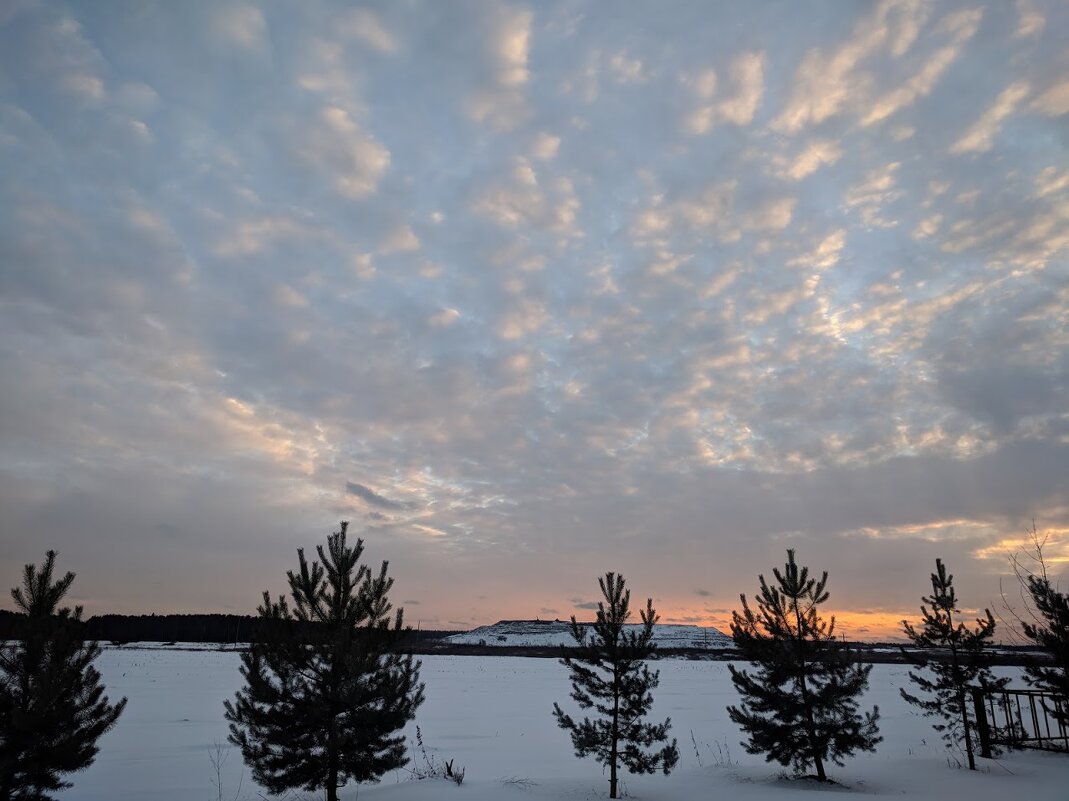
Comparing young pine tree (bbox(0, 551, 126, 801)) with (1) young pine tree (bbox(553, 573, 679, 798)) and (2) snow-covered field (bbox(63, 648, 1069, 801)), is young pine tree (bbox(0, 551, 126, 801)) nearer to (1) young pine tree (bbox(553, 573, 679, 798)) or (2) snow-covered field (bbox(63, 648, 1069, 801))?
(2) snow-covered field (bbox(63, 648, 1069, 801))

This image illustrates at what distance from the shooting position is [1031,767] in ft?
49.5

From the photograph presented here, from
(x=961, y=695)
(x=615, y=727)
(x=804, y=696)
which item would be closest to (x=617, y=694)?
(x=615, y=727)

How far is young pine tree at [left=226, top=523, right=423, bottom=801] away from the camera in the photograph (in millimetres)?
10703

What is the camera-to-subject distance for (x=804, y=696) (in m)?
14.3

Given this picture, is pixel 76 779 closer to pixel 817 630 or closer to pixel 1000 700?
pixel 817 630

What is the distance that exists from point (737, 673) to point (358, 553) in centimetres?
905

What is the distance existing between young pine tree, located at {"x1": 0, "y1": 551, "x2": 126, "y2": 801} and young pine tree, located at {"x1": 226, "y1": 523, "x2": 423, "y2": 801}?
2.06m

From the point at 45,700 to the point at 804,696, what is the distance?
13.7 metres

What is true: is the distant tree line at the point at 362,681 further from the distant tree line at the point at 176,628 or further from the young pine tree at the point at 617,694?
the distant tree line at the point at 176,628

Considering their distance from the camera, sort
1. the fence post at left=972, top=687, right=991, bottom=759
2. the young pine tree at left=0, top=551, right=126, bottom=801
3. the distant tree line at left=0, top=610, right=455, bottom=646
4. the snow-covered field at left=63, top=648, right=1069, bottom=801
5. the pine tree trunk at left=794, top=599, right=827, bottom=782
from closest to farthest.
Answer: the young pine tree at left=0, top=551, right=126, bottom=801
the snow-covered field at left=63, top=648, right=1069, bottom=801
the pine tree trunk at left=794, top=599, right=827, bottom=782
the fence post at left=972, top=687, right=991, bottom=759
the distant tree line at left=0, top=610, right=455, bottom=646

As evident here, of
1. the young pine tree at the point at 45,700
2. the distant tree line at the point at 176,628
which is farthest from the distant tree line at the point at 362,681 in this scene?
the distant tree line at the point at 176,628

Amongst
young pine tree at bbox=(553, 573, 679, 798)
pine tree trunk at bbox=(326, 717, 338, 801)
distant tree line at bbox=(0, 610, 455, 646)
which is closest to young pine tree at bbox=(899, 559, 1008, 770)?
young pine tree at bbox=(553, 573, 679, 798)

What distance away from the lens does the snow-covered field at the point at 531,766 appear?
12984 mm

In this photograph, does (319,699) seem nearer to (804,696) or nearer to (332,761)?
(332,761)
